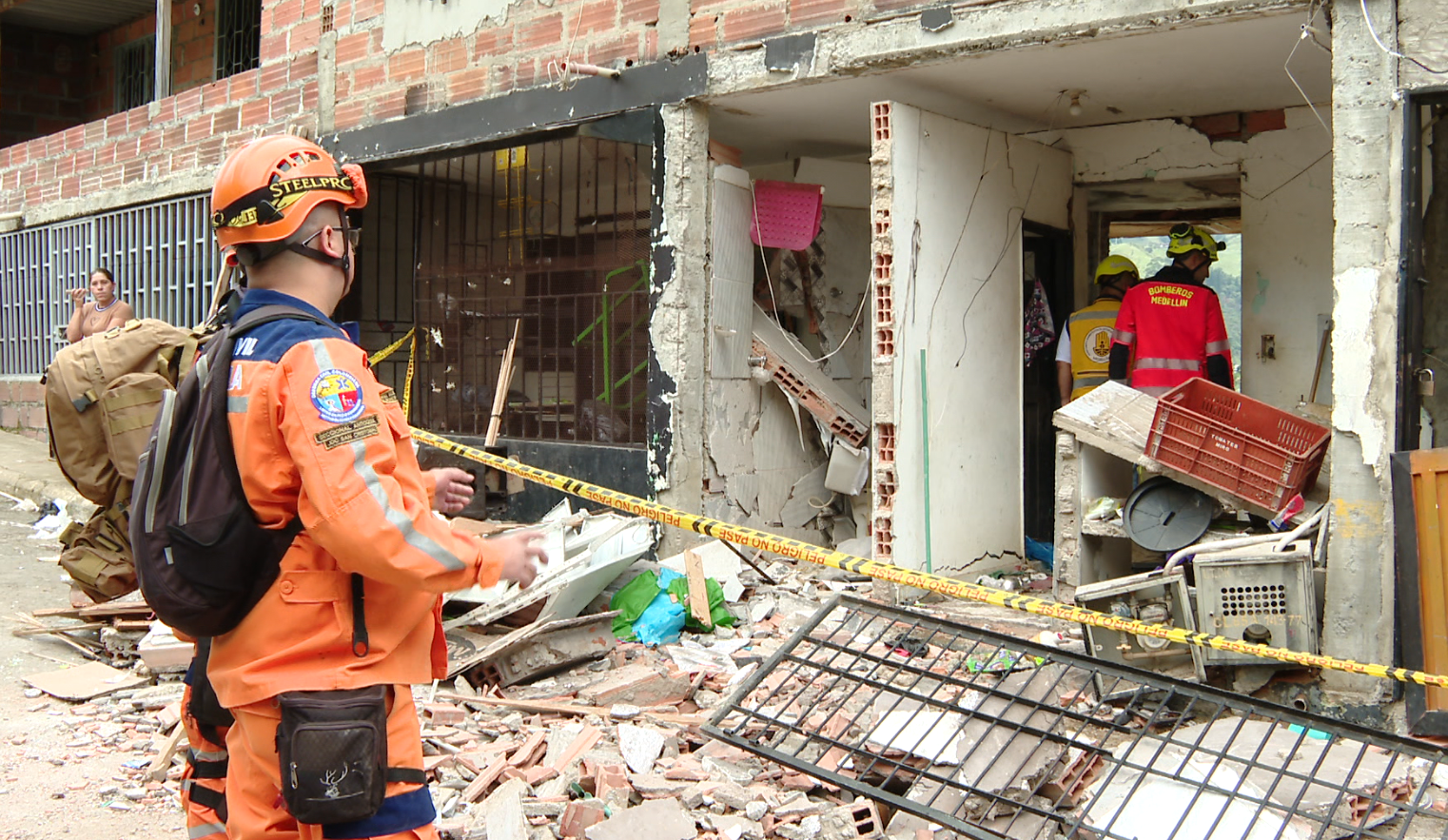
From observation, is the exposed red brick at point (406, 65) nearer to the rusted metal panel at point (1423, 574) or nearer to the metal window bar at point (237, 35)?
the metal window bar at point (237, 35)

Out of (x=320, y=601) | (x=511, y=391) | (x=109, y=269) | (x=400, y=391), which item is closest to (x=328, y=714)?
(x=320, y=601)

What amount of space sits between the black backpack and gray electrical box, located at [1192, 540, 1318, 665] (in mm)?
3778

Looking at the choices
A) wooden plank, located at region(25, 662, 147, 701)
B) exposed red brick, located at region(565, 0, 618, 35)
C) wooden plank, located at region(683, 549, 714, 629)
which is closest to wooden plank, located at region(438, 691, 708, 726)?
wooden plank, located at region(683, 549, 714, 629)

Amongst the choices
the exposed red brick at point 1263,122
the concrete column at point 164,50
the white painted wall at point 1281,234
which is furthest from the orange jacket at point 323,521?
the concrete column at point 164,50

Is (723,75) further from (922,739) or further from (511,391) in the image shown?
(922,739)

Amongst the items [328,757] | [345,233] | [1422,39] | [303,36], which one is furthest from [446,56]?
[328,757]

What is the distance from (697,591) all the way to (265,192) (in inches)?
161

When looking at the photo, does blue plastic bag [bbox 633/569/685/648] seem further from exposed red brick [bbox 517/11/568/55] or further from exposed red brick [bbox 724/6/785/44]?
exposed red brick [bbox 517/11/568/55]

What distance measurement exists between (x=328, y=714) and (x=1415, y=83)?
4501 mm

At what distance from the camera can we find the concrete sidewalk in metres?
9.62

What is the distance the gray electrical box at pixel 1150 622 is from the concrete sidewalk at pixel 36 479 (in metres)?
7.98

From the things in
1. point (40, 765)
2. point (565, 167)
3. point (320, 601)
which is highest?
point (565, 167)

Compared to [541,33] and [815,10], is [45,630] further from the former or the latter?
[815,10]

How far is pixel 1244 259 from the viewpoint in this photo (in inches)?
290
